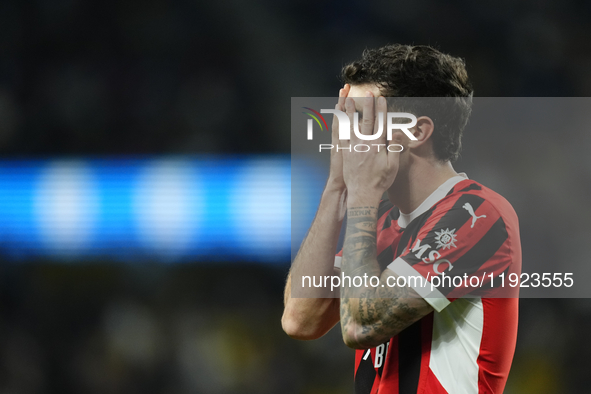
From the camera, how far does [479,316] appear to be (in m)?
0.90

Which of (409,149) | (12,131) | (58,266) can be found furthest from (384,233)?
(12,131)

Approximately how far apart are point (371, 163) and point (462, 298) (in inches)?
13.2

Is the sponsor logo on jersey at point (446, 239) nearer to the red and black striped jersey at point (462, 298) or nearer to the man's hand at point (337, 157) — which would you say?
the red and black striped jersey at point (462, 298)

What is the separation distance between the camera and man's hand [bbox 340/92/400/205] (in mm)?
955

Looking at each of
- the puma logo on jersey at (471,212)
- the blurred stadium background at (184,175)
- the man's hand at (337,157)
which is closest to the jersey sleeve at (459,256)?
the puma logo on jersey at (471,212)

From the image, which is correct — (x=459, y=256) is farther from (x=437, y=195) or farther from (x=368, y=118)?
(x=368, y=118)

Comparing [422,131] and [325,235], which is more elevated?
[422,131]

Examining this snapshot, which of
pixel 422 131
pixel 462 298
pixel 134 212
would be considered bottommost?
pixel 462 298

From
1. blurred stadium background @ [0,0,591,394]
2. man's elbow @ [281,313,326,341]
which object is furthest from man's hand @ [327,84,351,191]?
blurred stadium background @ [0,0,591,394]

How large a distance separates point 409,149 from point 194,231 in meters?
1.84

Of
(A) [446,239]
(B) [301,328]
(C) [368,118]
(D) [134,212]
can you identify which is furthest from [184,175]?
(A) [446,239]

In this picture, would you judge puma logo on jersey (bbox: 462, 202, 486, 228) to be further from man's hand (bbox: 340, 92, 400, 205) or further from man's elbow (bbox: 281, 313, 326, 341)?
man's elbow (bbox: 281, 313, 326, 341)

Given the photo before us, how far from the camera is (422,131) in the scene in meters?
1.00

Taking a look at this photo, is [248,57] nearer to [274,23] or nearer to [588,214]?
[274,23]
